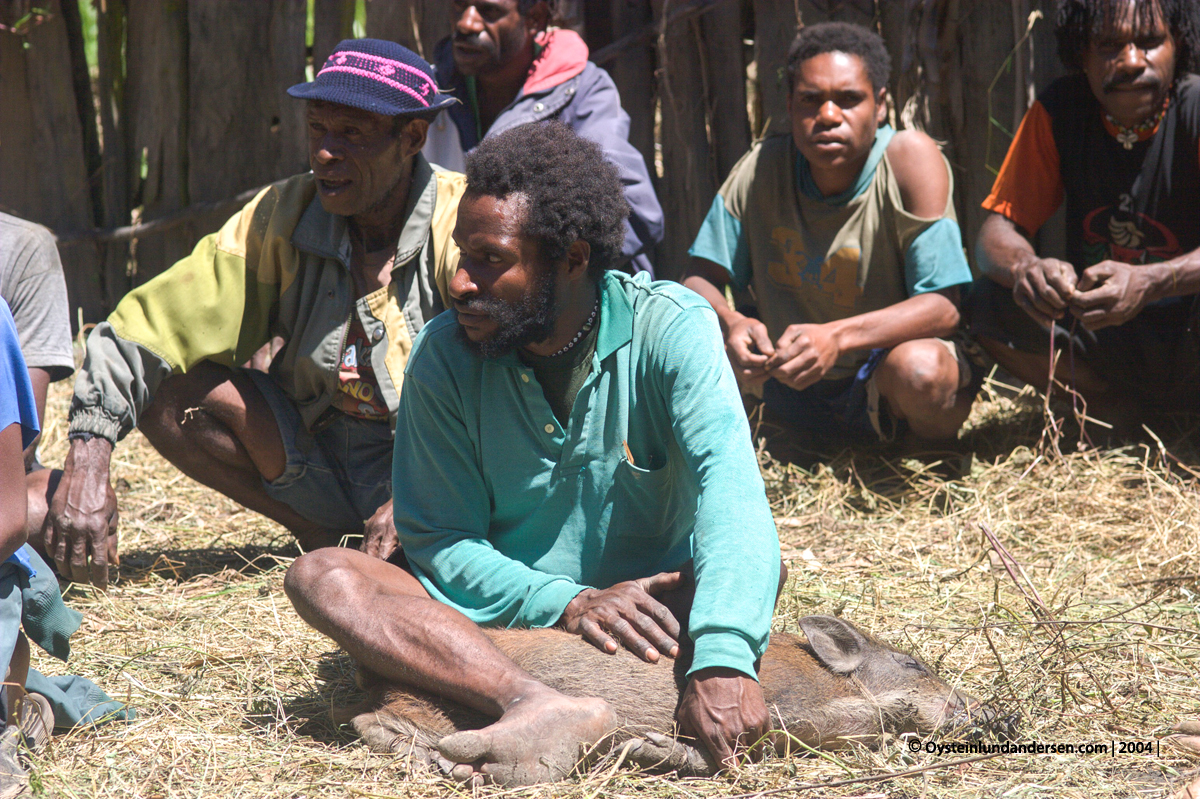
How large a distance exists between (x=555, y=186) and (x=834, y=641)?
139 centimetres

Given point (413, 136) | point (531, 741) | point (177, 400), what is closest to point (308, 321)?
point (177, 400)

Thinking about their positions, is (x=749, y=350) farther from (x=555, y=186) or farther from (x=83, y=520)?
(x=83, y=520)

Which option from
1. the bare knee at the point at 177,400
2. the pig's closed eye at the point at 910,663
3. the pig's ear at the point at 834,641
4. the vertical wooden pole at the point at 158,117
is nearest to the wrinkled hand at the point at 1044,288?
the pig's closed eye at the point at 910,663

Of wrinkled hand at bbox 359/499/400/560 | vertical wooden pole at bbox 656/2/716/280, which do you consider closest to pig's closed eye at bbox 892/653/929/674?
wrinkled hand at bbox 359/499/400/560

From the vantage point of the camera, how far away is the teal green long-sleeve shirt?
302 cm

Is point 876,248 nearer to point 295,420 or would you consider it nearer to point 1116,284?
point 1116,284

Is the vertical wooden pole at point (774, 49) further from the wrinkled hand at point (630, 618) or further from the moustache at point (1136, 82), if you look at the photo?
the wrinkled hand at point (630, 618)

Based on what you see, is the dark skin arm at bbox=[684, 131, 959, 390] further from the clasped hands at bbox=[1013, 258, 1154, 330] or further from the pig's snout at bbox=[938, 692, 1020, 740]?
the pig's snout at bbox=[938, 692, 1020, 740]

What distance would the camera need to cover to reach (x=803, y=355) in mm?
4586

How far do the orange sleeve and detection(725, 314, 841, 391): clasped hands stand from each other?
3.59ft

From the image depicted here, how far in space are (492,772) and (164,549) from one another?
2.66 m

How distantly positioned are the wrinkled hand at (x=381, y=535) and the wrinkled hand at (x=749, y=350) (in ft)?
5.29

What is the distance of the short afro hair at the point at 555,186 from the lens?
9.77 ft

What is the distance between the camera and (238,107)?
6.66 m
